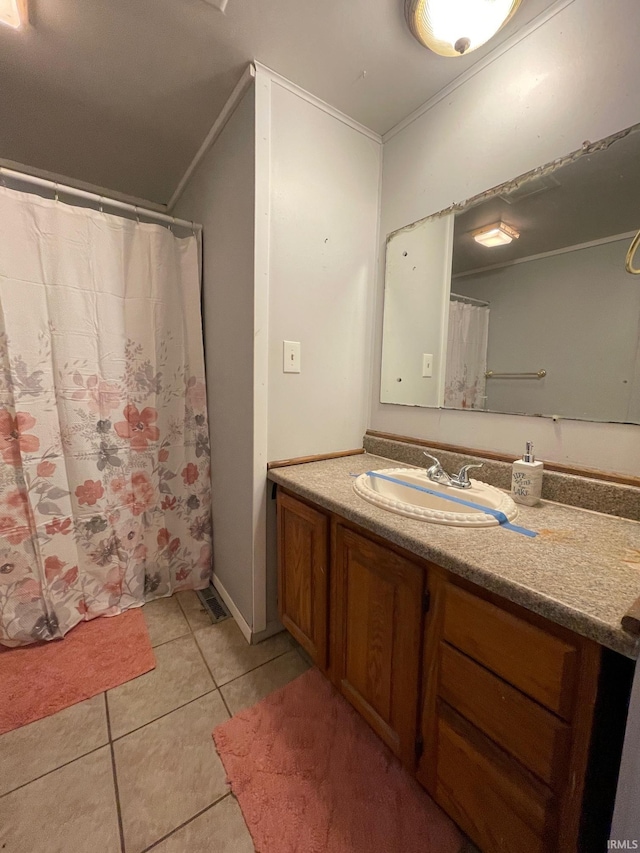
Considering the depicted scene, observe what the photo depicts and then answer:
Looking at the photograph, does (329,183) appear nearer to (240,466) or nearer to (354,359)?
(354,359)

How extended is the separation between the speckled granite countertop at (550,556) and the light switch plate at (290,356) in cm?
53

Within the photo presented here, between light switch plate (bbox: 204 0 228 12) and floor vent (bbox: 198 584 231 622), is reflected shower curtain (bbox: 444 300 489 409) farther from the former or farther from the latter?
floor vent (bbox: 198 584 231 622)

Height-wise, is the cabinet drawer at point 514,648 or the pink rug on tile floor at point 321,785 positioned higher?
the cabinet drawer at point 514,648

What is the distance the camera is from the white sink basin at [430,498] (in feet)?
2.70

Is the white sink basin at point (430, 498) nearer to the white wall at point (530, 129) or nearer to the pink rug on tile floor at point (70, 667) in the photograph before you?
the white wall at point (530, 129)

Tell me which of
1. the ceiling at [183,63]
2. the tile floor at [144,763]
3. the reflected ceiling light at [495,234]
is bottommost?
the tile floor at [144,763]

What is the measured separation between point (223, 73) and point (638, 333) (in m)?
1.57

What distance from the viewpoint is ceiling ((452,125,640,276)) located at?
0.86m

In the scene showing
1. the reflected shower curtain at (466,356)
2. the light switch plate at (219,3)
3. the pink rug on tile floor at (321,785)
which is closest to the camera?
the pink rug on tile floor at (321,785)

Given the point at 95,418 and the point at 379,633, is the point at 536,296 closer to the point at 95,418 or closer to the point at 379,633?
the point at 379,633

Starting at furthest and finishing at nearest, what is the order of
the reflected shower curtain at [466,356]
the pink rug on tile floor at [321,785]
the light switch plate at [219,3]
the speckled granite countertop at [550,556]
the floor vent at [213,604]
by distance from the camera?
the floor vent at [213,604] → the reflected shower curtain at [466,356] → the light switch plate at [219,3] → the pink rug on tile floor at [321,785] → the speckled granite countertop at [550,556]

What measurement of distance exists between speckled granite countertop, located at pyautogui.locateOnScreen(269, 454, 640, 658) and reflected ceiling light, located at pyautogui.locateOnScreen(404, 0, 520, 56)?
1.35 meters

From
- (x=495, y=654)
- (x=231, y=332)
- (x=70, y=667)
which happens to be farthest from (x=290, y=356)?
(x=70, y=667)

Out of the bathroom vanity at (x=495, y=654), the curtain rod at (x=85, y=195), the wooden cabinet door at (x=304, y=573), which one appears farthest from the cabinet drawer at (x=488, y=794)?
the curtain rod at (x=85, y=195)
